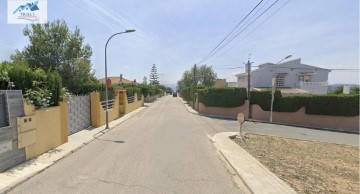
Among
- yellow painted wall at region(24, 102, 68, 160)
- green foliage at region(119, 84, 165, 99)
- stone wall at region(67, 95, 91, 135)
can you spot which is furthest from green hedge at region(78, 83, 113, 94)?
yellow painted wall at region(24, 102, 68, 160)

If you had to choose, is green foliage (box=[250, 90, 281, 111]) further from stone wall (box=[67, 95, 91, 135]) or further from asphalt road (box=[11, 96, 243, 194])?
stone wall (box=[67, 95, 91, 135])

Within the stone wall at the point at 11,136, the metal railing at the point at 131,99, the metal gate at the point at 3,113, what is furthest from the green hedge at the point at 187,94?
the metal gate at the point at 3,113

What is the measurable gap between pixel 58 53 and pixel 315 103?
80.4ft

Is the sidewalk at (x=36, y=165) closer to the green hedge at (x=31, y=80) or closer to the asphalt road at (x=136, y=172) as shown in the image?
the asphalt road at (x=136, y=172)

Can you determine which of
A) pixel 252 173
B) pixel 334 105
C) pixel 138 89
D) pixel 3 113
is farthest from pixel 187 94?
pixel 3 113

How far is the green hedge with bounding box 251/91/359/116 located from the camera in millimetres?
20406

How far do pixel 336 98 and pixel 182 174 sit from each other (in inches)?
768

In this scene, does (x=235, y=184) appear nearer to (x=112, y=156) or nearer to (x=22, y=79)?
(x=112, y=156)

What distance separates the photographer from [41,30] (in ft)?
77.3

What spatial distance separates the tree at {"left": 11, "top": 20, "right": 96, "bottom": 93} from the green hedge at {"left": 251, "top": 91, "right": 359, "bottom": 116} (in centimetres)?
1814

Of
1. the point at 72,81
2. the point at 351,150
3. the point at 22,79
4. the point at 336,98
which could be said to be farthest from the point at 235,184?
the point at 72,81

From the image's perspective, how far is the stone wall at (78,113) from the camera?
11.7 metres

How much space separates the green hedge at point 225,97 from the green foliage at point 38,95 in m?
19.0

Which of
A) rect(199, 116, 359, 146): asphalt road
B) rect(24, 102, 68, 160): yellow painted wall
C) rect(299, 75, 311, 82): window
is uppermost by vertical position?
rect(299, 75, 311, 82): window
